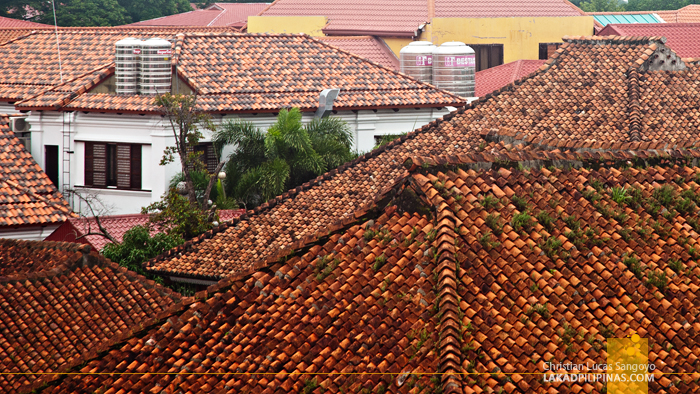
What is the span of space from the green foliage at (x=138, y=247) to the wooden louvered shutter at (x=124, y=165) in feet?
11.8

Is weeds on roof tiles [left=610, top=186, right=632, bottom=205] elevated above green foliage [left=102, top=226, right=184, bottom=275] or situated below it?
above

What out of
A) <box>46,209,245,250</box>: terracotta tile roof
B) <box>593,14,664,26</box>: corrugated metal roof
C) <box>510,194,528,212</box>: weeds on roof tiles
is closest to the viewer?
<box>510,194,528,212</box>: weeds on roof tiles

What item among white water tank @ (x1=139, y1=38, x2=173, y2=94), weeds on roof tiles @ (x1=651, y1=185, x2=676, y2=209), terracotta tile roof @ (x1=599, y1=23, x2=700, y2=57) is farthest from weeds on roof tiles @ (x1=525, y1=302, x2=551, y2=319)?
terracotta tile roof @ (x1=599, y1=23, x2=700, y2=57)

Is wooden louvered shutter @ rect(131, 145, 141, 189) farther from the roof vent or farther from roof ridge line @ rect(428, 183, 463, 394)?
roof ridge line @ rect(428, 183, 463, 394)

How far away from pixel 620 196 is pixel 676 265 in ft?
3.88

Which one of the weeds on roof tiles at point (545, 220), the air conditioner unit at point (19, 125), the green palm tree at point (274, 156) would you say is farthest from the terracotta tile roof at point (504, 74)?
the weeds on roof tiles at point (545, 220)

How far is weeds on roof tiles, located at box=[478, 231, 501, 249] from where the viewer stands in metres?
10.9

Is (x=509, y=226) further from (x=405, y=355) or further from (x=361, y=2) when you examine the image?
(x=361, y=2)

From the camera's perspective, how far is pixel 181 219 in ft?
70.6

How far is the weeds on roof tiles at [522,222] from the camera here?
11297 millimetres

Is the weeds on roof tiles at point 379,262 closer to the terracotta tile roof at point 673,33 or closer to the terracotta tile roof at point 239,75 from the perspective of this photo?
the terracotta tile roof at point 239,75

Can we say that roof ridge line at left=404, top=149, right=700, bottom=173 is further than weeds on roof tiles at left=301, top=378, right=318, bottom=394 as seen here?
Yes

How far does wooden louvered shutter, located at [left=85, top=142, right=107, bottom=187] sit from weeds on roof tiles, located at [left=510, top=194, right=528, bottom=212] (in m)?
15.7

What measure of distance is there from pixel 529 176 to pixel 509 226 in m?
1.08
